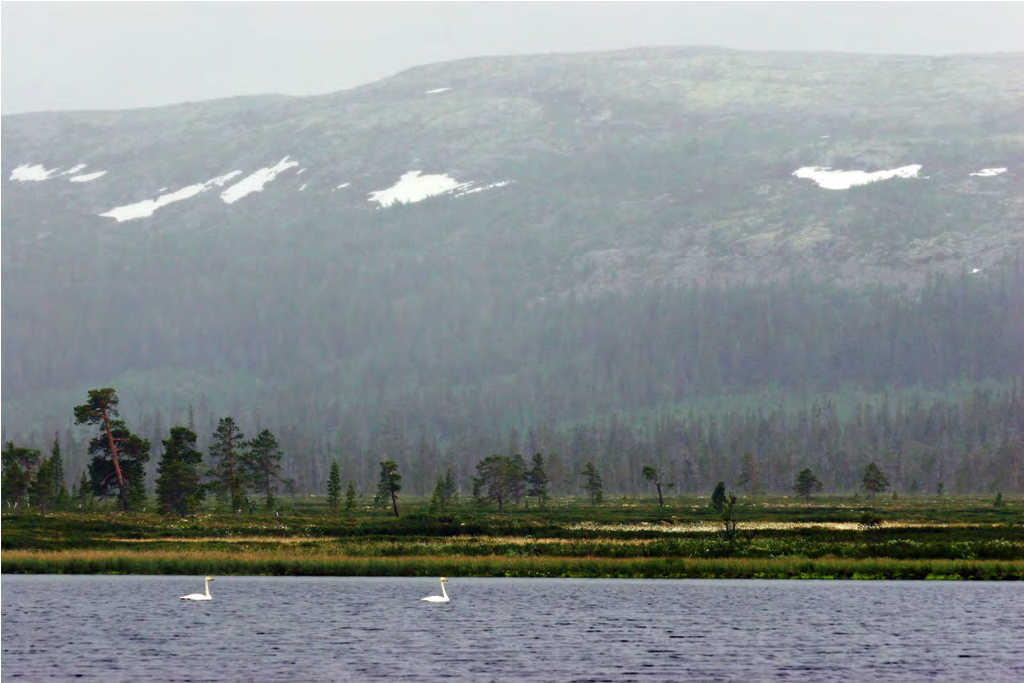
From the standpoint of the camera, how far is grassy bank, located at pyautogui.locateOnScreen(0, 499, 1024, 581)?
99000mm

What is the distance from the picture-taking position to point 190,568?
341 feet

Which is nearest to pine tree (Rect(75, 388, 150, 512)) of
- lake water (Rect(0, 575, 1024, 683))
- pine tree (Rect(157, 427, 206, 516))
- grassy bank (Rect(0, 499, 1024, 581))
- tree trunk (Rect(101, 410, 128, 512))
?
tree trunk (Rect(101, 410, 128, 512))

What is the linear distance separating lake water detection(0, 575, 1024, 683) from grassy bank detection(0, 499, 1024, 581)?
86.3 inches

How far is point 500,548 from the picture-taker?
110812 millimetres

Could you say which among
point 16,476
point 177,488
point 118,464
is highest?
point 118,464

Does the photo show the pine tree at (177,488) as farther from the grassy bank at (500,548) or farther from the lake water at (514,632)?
the lake water at (514,632)

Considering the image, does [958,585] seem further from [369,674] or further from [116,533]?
[116,533]

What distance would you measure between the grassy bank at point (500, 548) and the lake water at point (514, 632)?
219cm

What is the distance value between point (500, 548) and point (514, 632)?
4231 centimetres

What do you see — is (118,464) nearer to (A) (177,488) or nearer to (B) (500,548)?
(A) (177,488)

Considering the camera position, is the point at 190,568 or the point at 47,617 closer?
the point at 47,617

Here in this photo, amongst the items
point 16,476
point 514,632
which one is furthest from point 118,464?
point 514,632

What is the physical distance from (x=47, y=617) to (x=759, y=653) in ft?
113

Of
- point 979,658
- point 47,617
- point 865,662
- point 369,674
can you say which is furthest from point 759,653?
point 47,617
